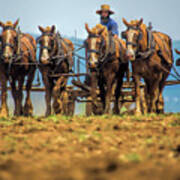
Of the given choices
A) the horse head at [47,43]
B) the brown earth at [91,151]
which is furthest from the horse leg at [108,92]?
the brown earth at [91,151]

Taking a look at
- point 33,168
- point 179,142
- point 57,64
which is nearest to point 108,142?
point 179,142

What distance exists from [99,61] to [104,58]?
0.48 ft

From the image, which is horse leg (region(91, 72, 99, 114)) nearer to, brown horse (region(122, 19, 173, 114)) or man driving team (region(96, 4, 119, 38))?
brown horse (region(122, 19, 173, 114))

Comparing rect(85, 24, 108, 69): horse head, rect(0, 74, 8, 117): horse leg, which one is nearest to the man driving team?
rect(85, 24, 108, 69): horse head

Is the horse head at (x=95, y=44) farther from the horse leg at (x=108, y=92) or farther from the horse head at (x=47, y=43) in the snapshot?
the horse head at (x=47, y=43)

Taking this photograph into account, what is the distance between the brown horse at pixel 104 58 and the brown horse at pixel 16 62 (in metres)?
1.92

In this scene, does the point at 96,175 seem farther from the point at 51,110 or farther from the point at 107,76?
the point at 51,110

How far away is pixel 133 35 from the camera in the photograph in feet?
37.1

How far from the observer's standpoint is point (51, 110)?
1259 cm

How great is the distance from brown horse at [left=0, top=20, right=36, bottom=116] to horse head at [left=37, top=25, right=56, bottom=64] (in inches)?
23.2

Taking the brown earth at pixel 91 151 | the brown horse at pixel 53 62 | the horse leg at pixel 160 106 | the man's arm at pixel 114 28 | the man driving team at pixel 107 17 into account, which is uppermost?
the man driving team at pixel 107 17

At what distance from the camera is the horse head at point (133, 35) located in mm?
11156

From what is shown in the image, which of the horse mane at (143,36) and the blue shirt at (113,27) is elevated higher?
the blue shirt at (113,27)

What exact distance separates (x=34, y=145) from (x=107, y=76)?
602 centimetres
